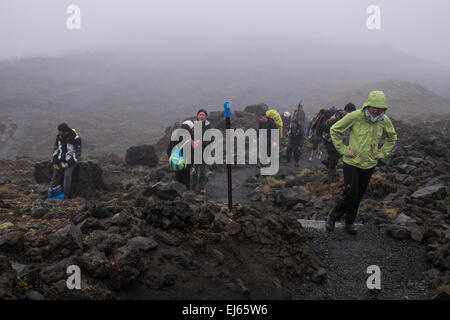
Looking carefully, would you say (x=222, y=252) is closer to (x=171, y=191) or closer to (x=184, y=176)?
(x=171, y=191)

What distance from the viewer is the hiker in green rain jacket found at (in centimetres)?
534

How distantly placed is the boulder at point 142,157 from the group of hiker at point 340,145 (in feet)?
19.3

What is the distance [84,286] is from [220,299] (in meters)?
1.53

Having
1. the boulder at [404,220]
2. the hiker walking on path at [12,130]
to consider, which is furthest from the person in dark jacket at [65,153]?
the hiker walking on path at [12,130]

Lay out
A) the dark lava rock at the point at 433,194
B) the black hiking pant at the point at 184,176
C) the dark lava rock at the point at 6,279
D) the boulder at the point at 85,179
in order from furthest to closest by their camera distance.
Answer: the boulder at the point at 85,179 < the black hiking pant at the point at 184,176 < the dark lava rock at the point at 433,194 < the dark lava rock at the point at 6,279

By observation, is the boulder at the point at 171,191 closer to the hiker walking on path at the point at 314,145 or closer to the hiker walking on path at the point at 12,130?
the hiker walking on path at the point at 314,145

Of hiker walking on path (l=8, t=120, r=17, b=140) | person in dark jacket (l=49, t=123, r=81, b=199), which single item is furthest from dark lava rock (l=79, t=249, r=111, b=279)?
hiker walking on path (l=8, t=120, r=17, b=140)

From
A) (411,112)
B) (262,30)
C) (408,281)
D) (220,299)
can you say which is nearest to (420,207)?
(408,281)

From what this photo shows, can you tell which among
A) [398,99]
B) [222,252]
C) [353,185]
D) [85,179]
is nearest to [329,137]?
[353,185]

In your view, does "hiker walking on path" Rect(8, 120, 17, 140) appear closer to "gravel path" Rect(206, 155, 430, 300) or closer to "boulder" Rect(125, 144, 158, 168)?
"boulder" Rect(125, 144, 158, 168)

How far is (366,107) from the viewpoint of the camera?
17.6 ft

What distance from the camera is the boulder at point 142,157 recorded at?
16.0 meters

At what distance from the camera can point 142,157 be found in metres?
16.0

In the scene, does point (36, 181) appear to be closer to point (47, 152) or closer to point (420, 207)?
point (420, 207)
